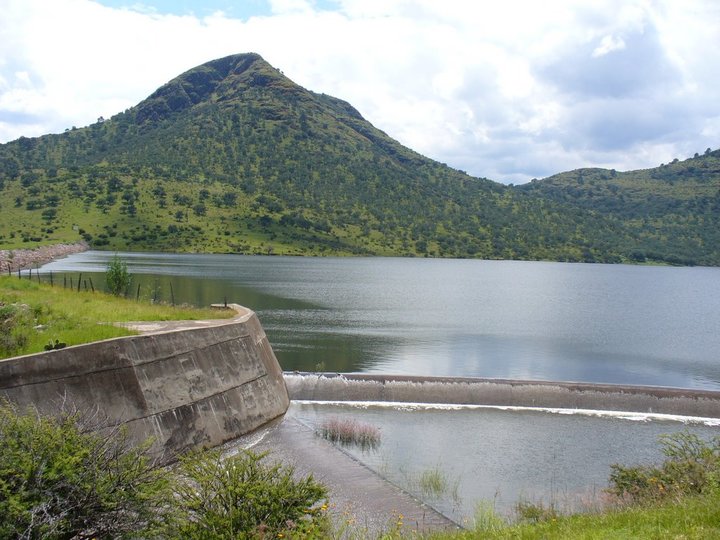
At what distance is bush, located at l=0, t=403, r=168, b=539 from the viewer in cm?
991

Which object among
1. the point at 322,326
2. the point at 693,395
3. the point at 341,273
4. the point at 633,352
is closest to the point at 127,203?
the point at 341,273

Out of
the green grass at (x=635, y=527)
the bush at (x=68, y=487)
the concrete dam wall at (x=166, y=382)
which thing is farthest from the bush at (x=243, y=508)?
the concrete dam wall at (x=166, y=382)

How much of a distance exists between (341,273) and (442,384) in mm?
94474

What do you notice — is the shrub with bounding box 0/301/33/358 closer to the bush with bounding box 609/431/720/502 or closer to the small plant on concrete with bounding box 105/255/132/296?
the bush with bounding box 609/431/720/502

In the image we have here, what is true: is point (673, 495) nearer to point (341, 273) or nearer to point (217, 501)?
point (217, 501)

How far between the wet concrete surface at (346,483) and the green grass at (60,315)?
6991 millimetres

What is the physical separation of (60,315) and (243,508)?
668 inches

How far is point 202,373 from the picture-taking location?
24.3 metres

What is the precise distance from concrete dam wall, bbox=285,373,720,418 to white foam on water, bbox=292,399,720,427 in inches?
10.2

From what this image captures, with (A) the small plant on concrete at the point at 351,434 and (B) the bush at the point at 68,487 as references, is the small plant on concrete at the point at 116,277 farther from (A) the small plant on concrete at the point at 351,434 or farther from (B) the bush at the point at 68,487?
(B) the bush at the point at 68,487

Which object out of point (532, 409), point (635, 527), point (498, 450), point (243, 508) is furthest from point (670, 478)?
point (532, 409)

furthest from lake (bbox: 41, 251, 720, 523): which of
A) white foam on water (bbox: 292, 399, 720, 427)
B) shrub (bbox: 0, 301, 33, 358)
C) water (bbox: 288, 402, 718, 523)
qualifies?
shrub (bbox: 0, 301, 33, 358)

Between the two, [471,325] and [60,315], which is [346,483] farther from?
[471,325]

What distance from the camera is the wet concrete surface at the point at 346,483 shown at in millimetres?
16859
